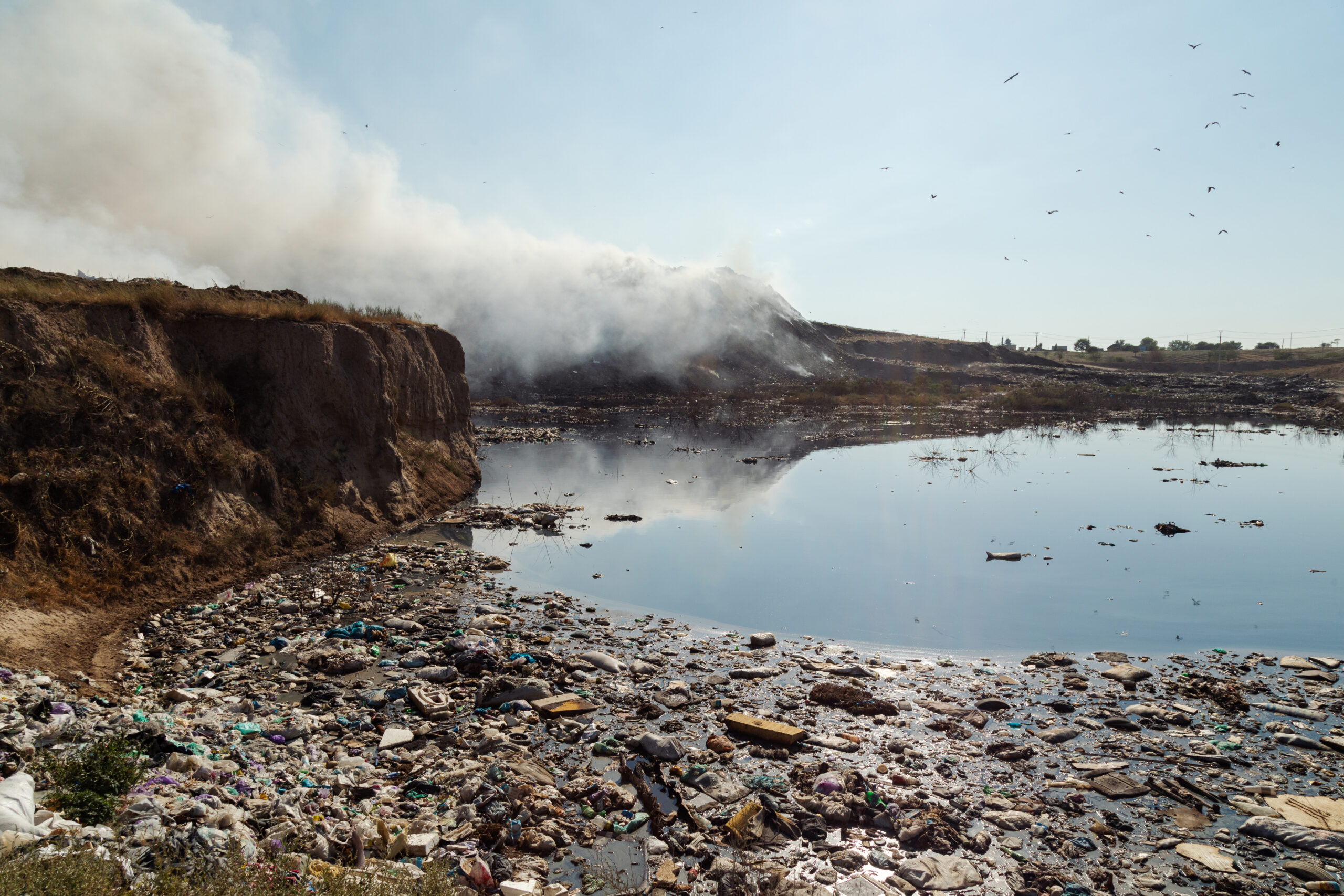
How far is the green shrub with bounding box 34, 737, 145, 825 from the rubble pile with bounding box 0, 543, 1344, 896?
0.21 ft

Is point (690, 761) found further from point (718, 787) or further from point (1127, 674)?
point (1127, 674)

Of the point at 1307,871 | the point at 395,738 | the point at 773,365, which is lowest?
the point at 1307,871

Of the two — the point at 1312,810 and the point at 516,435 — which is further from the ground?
the point at 516,435

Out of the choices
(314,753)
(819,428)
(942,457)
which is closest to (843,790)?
(314,753)

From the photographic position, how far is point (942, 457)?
68.3 feet

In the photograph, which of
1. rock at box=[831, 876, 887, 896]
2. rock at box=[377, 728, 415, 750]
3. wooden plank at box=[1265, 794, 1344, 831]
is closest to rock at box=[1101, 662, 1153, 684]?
wooden plank at box=[1265, 794, 1344, 831]

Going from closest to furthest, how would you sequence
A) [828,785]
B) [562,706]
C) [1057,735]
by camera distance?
1. [828,785]
2. [1057,735]
3. [562,706]

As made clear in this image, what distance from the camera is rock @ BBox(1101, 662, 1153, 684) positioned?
6.20 meters

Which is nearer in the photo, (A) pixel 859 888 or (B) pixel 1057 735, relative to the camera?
(A) pixel 859 888

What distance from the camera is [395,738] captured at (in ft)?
16.3

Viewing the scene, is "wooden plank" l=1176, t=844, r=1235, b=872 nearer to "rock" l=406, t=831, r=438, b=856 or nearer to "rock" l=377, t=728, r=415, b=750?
"rock" l=406, t=831, r=438, b=856

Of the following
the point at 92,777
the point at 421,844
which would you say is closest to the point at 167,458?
the point at 92,777

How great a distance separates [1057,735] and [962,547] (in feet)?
20.2

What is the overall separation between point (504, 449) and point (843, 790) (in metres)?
19.6
